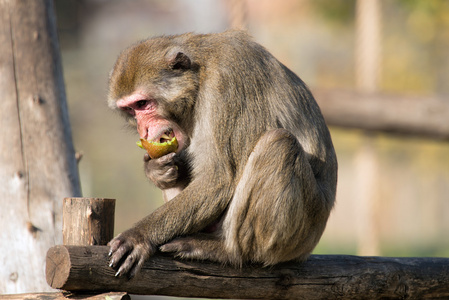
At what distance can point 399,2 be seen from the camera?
1948cm

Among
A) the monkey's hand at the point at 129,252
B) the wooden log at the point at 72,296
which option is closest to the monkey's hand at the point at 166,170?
the monkey's hand at the point at 129,252

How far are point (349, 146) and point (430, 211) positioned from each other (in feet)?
11.0

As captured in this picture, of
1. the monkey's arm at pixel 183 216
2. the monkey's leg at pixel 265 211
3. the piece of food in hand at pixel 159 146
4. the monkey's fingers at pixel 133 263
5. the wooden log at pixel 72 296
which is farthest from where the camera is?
the piece of food in hand at pixel 159 146

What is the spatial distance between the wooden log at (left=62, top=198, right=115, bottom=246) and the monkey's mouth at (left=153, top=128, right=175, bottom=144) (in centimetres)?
79

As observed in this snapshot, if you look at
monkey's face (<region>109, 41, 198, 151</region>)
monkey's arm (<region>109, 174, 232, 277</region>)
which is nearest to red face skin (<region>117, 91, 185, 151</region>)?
monkey's face (<region>109, 41, 198, 151</region>)

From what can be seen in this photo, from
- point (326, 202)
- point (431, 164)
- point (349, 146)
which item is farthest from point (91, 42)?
point (326, 202)

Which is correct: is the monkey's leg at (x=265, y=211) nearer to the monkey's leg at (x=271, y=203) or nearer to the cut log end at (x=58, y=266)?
the monkey's leg at (x=271, y=203)

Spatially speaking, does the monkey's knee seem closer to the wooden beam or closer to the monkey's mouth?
the monkey's mouth

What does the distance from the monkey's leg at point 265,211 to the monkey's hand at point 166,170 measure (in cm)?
67

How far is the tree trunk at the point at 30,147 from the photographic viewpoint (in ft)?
16.2

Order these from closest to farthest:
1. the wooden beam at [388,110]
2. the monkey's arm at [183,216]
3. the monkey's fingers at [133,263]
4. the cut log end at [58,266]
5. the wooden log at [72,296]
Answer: the cut log end at [58,266]
the wooden log at [72,296]
the monkey's fingers at [133,263]
the monkey's arm at [183,216]
the wooden beam at [388,110]

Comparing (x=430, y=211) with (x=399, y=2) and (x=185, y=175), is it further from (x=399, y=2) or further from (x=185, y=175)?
(x=185, y=175)

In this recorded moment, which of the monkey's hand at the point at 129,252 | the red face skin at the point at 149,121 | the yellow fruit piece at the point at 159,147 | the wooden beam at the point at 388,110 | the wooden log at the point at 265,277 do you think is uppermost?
the wooden beam at the point at 388,110

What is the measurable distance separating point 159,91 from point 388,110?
5.48 metres
